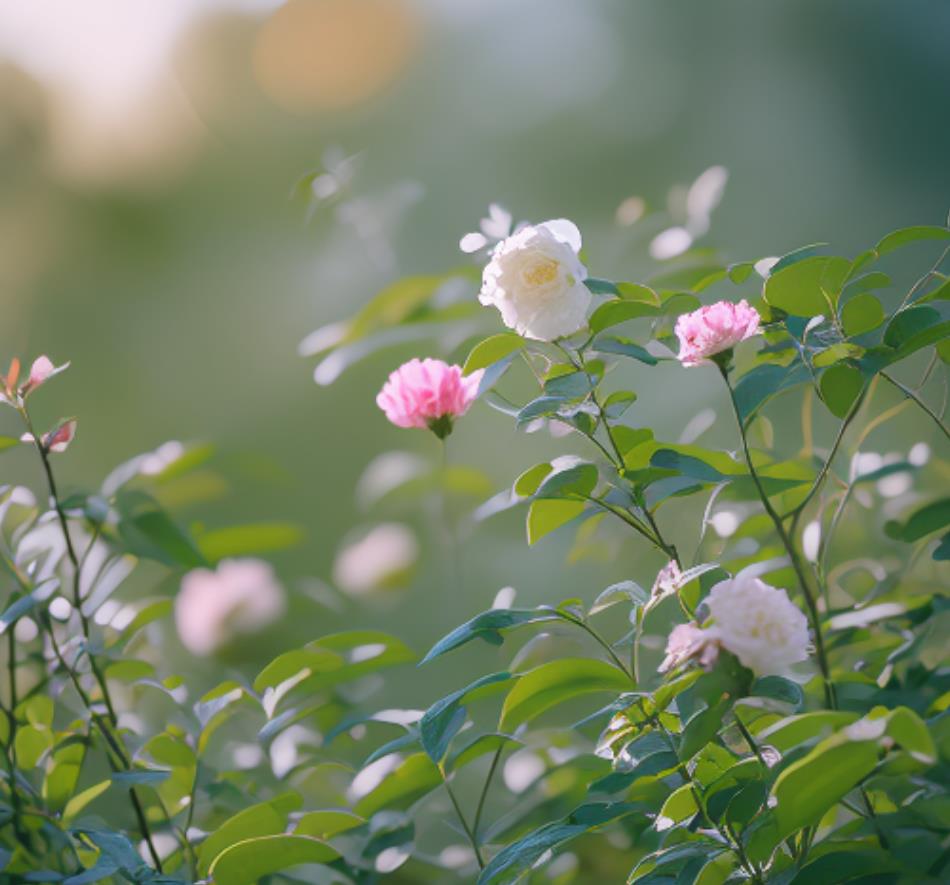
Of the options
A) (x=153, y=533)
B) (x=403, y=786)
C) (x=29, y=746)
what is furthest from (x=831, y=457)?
(x=29, y=746)

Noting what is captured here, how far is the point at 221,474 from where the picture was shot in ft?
3.24

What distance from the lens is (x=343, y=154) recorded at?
1.69 meters

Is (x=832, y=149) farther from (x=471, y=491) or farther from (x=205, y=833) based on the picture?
(x=205, y=833)

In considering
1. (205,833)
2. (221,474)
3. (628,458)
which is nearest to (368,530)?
(221,474)

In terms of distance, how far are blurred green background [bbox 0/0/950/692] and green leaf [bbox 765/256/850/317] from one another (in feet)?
3.21

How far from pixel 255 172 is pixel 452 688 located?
1041mm

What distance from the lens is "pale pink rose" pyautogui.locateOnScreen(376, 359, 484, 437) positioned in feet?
2.32

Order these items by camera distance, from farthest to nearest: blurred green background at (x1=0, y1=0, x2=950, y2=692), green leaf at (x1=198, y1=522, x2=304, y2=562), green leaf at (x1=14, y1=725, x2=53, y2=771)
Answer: blurred green background at (x1=0, y1=0, x2=950, y2=692) < green leaf at (x1=198, y1=522, x2=304, y2=562) < green leaf at (x1=14, y1=725, x2=53, y2=771)

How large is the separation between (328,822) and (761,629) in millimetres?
394

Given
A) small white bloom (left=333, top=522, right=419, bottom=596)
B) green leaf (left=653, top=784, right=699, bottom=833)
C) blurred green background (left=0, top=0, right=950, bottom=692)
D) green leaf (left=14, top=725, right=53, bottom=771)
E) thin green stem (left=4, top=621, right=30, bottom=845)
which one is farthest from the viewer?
blurred green background (left=0, top=0, right=950, bottom=692)

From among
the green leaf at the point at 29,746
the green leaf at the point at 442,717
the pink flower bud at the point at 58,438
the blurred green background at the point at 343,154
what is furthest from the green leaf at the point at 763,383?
the blurred green background at the point at 343,154

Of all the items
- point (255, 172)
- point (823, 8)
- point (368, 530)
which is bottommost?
point (368, 530)

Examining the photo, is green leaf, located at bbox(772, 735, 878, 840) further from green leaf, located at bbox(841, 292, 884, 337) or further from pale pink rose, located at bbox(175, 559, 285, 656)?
pale pink rose, located at bbox(175, 559, 285, 656)

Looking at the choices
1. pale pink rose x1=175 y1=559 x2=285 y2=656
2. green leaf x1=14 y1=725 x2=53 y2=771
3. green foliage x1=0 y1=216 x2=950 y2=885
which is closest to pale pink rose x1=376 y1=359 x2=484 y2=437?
green foliage x1=0 y1=216 x2=950 y2=885
